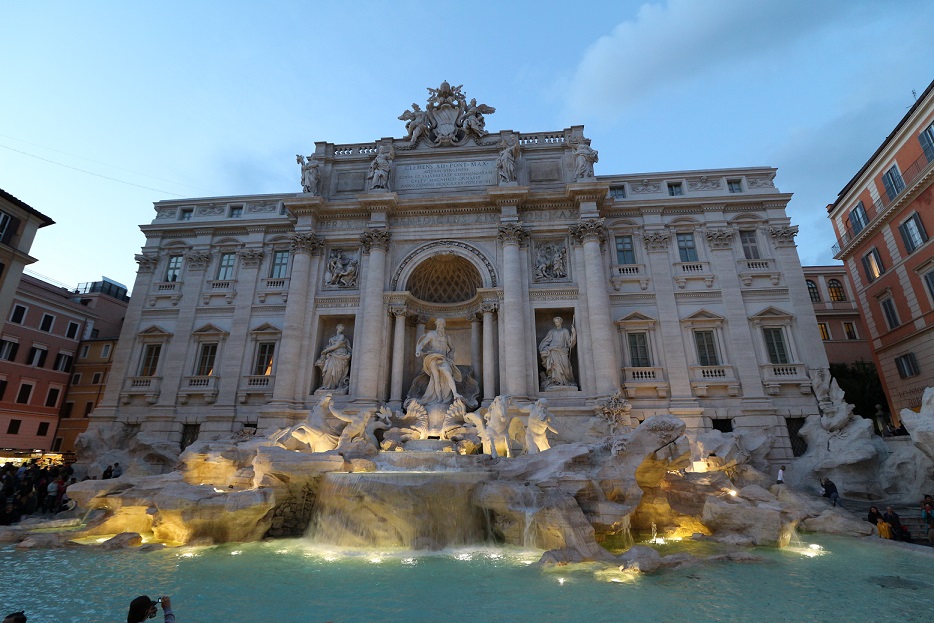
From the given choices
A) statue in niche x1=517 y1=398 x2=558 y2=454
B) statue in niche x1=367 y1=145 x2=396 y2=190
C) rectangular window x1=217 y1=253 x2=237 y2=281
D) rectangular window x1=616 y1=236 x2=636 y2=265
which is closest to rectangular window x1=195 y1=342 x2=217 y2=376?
rectangular window x1=217 y1=253 x2=237 y2=281

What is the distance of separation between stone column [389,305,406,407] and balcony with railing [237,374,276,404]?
5.54 m

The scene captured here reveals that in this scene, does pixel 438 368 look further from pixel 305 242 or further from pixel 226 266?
pixel 226 266

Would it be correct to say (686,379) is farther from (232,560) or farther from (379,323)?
(232,560)

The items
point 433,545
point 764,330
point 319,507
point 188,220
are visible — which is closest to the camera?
point 433,545

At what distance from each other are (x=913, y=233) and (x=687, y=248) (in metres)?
9.65

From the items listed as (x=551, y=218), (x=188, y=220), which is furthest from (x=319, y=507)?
(x=188, y=220)

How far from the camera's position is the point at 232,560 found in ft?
29.6

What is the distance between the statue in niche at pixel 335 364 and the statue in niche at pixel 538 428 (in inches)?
356

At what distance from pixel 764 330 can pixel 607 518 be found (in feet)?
46.7

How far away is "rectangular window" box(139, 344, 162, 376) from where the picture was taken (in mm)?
21922

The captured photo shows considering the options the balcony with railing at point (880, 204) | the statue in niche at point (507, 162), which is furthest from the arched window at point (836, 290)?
the statue in niche at point (507, 162)

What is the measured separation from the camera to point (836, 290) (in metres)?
33.2

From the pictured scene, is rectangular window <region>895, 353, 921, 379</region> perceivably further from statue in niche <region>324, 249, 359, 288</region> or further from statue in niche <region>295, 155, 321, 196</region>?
statue in niche <region>295, 155, 321, 196</region>

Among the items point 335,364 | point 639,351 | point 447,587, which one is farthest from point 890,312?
point 335,364
